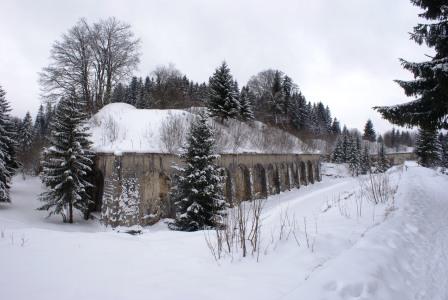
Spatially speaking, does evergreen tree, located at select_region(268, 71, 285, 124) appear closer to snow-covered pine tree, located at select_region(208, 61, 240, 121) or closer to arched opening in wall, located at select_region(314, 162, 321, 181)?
arched opening in wall, located at select_region(314, 162, 321, 181)

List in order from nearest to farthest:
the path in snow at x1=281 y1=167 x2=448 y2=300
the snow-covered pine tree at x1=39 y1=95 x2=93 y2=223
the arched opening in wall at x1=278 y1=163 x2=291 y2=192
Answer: the path in snow at x1=281 y1=167 x2=448 y2=300 → the snow-covered pine tree at x1=39 y1=95 x2=93 y2=223 → the arched opening in wall at x1=278 y1=163 x2=291 y2=192

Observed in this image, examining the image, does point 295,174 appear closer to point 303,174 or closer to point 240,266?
point 303,174

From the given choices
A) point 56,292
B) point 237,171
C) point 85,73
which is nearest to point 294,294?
point 56,292

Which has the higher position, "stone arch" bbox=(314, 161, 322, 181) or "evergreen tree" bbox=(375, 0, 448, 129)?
"evergreen tree" bbox=(375, 0, 448, 129)

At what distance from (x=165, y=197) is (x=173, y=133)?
3620mm

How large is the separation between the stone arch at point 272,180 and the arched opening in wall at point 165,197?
934 centimetres

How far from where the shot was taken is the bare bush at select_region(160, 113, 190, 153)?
14.9m

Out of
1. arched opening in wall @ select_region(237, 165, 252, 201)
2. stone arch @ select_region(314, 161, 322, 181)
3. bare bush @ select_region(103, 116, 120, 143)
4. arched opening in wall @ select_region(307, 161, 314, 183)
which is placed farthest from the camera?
stone arch @ select_region(314, 161, 322, 181)

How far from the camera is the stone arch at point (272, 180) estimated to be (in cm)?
2180

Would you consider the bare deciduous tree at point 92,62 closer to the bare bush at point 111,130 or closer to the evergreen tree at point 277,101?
the bare bush at point 111,130

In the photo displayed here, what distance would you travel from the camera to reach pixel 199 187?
34.7 ft

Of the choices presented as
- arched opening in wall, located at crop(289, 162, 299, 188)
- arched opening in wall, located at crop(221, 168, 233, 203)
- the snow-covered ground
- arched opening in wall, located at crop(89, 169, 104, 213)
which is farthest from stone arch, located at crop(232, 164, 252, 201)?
the snow-covered ground

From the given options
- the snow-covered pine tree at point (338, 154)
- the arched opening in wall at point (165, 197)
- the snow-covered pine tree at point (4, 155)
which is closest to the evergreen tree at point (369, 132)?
the snow-covered pine tree at point (338, 154)

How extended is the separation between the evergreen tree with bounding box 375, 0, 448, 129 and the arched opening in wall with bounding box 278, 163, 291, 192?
15.0 meters
